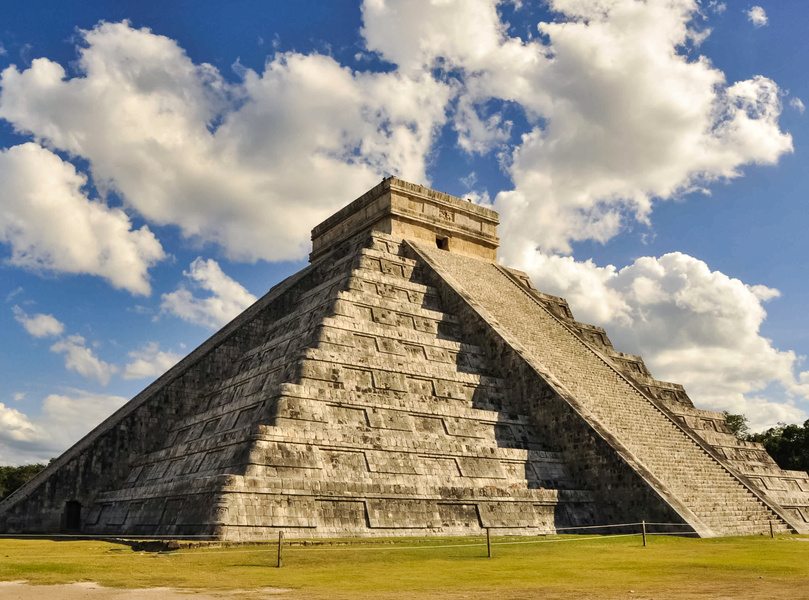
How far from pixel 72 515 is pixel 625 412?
→ 15.9m

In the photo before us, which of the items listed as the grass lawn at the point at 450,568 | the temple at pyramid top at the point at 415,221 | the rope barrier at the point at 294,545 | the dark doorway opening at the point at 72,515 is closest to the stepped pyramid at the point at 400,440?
the dark doorway opening at the point at 72,515

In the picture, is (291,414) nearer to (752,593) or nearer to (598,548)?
(598,548)

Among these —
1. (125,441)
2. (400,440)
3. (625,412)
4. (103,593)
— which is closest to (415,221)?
(625,412)

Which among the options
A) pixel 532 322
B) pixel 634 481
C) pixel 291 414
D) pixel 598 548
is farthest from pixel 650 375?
pixel 291 414

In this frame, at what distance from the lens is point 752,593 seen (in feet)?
25.8

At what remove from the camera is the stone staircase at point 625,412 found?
17656 mm

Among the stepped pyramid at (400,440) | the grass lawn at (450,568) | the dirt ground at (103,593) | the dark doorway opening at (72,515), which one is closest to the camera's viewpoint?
the dirt ground at (103,593)

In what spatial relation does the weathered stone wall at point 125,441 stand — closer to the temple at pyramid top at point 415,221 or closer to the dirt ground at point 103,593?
the dirt ground at point 103,593

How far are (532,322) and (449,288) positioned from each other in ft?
11.2

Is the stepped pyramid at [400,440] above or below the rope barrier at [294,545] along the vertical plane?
above

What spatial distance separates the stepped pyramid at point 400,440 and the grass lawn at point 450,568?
5.69 feet

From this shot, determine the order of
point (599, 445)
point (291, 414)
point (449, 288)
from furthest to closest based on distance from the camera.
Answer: point (449, 288)
point (599, 445)
point (291, 414)

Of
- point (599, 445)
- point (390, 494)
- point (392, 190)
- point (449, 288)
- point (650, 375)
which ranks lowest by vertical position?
point (390, 494)

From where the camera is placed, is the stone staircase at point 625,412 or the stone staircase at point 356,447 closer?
the stone staircase at point 356,447
